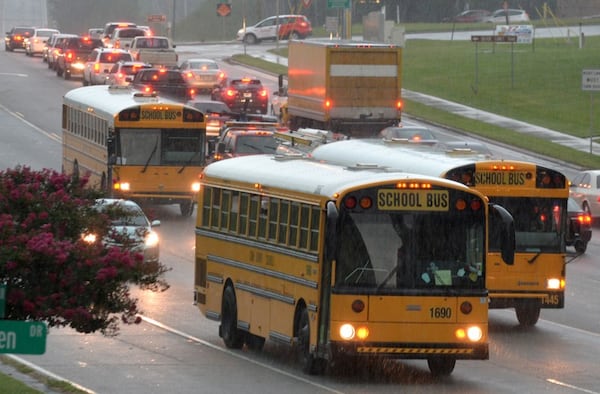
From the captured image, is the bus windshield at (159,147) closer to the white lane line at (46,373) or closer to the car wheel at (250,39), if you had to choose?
the white lane line at (46,373)

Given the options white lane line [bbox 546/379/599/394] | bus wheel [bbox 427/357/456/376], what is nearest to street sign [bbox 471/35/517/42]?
bus wheel [bbox 427/357/456/376]

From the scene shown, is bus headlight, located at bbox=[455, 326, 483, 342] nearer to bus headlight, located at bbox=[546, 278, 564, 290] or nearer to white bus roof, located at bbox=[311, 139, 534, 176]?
white bus roof, located at bbox=[311, 139, 534, 176]

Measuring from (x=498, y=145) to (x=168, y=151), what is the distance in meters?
20.3

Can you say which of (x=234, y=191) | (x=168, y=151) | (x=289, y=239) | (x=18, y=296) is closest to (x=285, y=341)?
(x=289, y=239)

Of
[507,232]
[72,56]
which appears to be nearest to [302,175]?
[507,232]

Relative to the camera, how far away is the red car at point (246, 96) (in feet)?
212

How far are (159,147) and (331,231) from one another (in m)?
22.2

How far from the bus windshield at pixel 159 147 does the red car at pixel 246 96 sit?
80.8 feet

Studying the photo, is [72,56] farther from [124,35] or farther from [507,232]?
[507,232]

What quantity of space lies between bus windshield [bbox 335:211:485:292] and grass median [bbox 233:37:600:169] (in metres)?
34.2

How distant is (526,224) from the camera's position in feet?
78.3

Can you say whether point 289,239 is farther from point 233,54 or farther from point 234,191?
point 233,54

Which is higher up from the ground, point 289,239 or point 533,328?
point 289,239

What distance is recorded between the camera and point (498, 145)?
5688 centimetres
